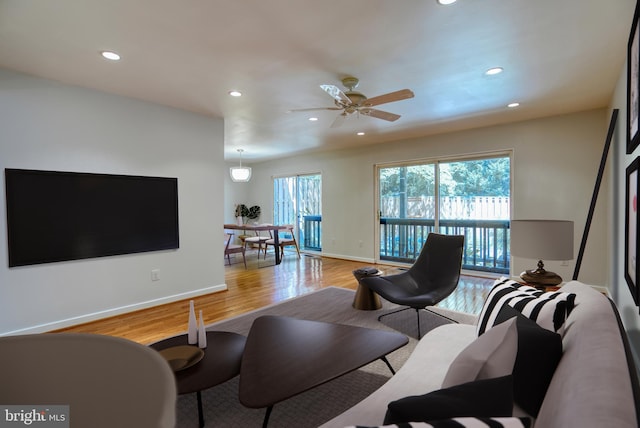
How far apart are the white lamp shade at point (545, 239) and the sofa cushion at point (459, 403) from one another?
1.80 m

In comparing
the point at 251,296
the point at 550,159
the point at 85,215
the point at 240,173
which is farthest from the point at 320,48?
the point at 240,173

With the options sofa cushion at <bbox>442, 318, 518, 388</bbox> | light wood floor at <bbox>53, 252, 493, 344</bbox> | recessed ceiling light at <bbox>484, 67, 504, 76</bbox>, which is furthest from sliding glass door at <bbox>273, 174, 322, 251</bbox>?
sofa cushion at <bbox>442, 318, 518, 388</bbox>

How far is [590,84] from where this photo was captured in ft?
10.8

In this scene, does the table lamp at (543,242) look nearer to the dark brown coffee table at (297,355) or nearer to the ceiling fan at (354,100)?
the dark brown coffee table at (297,355)

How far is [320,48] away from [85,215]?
9.27 feet

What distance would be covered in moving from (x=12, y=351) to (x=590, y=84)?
4459 millimetres

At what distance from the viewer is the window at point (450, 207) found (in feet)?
16.5

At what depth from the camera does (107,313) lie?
11.4 feet

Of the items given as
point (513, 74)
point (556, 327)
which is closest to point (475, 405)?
point (556, 327)

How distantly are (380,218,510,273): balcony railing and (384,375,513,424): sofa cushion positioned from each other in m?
4.16

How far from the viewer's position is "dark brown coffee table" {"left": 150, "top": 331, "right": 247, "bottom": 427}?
167 cm

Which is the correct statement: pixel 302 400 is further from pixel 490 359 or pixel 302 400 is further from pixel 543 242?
pixel 543 242

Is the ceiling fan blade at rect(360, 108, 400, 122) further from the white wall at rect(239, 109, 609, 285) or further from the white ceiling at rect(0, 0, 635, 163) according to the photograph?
the white wall at rect(239, 109, 609, 285)

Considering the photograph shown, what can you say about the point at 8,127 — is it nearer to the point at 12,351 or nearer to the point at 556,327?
the point at 12,351
